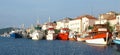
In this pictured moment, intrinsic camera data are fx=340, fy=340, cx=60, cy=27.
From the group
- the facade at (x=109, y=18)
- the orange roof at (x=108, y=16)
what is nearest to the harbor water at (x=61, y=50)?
the facade at (x=109, y=18)

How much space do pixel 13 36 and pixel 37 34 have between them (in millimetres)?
43412

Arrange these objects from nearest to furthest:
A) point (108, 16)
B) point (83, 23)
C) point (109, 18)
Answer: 1. point (109, 18)
2. point (108, 16)
3. point (83, 23)

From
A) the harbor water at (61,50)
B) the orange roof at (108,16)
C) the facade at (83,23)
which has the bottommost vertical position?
the harbor water at (61,50)

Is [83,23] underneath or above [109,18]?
underneath

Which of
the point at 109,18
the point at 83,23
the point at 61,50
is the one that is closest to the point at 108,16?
the point at 109,18

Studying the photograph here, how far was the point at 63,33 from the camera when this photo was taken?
443 ft

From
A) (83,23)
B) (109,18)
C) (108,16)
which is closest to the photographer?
(109,18)

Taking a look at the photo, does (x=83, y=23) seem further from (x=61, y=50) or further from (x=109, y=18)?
(x=61, y=50)

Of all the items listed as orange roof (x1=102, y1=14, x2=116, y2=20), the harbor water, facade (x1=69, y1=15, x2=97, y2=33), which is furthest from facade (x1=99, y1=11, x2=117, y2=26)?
the harbor water

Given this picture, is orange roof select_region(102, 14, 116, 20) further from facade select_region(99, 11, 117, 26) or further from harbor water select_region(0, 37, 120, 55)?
harbor water select_region(0, 37, 120, 55)

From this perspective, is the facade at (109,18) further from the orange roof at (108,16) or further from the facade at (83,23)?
the facade at (83,23)

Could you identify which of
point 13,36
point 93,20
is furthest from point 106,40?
point 13,36

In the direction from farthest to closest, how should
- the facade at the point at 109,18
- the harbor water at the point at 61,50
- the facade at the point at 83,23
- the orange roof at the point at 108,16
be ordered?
the facade at the point at 83,23 → the orange roof at the point at 108,16 → the facade at the point at 109,18 → the harbor water at the point at 61,50

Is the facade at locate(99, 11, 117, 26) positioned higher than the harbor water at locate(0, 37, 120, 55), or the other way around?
the facade at locate(99, 11, 117, 26)
